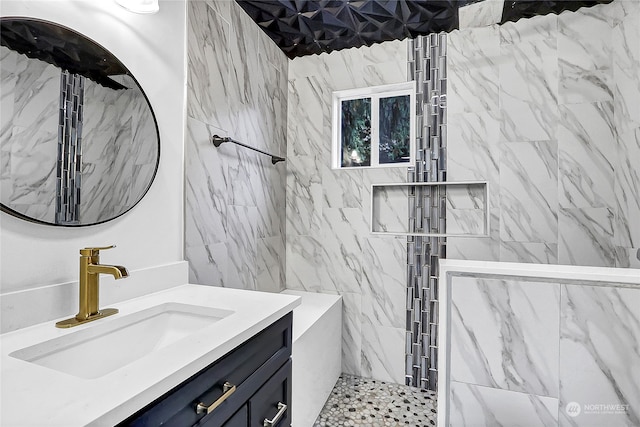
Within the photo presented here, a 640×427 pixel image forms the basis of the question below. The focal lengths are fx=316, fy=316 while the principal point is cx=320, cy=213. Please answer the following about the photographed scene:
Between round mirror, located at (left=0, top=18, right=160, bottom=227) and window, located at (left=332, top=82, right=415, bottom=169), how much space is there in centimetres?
161

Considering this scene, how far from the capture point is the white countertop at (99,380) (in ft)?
1.64

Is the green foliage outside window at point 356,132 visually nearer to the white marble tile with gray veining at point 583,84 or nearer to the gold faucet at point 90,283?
the white marble tile with gray veining at point 583,84

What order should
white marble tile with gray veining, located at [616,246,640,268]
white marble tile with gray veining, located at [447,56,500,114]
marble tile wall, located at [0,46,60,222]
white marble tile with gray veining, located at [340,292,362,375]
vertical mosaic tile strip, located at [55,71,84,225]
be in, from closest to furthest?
1. marble tile wall, located at [0,46,60,222]
2. vertical mosaic tile strip, located at [55,71,84,225]
3. white marble tile with gray veining, located at [616,246,640,268]
4. white marble tile with gray veining, located at [447,56,500,114]
5. white marble tile with gray veining, located at [340,292,362,375]

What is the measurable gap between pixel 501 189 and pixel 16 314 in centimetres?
248

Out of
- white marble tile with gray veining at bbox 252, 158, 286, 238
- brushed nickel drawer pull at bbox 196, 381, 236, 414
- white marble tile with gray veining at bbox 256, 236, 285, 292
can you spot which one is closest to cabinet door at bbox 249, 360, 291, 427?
brushed nickel drawer pull at bbox 196, 381, 236, 414

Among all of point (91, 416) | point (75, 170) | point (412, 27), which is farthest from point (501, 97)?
point (91, 416)

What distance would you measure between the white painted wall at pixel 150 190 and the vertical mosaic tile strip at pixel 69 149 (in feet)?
0.22

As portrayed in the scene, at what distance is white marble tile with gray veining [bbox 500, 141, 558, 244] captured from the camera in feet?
6.81

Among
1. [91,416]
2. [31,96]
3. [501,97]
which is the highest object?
[501,97]

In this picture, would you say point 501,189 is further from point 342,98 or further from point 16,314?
point 16,314

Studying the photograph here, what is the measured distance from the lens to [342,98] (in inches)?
103

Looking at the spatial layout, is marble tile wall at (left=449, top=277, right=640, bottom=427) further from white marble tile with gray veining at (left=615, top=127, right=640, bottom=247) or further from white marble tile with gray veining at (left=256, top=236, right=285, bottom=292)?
white marble tile with gray veining at (left=256, top=236, right=285, bottom=292)

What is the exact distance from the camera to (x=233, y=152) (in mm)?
1915

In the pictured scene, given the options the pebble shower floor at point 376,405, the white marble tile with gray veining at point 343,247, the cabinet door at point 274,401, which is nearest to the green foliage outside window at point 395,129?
the white marble tile with gray veining at point 343,247
